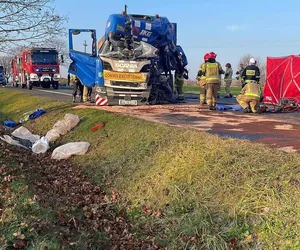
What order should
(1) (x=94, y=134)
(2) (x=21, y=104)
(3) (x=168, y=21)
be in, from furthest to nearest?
(2) (x=21, y=104)
(3) (x=168, y=21)
(1) (x=94, y=134)

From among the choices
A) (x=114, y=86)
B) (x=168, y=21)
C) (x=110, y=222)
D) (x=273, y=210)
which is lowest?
(x=110, y=222)

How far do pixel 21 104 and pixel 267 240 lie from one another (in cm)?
1696

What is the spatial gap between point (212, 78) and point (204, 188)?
764 centimetres

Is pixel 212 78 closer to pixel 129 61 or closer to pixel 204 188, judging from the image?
pixel 129 61

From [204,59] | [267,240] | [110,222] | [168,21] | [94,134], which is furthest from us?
[168,21]

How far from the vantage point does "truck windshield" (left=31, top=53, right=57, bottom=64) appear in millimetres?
31239

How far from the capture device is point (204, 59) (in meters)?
12.7

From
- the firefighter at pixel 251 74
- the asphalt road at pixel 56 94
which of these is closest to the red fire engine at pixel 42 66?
the asphalt road at pixel 56 94

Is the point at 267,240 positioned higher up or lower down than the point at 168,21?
lower down

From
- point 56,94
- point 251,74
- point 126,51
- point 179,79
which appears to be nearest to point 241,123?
point 251,74

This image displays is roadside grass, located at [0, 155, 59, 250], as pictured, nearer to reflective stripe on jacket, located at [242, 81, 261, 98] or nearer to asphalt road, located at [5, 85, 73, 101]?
reflective stripe on jacket, located at [242, 81, 261, 98]

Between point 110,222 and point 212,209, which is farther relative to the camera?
point 110,222

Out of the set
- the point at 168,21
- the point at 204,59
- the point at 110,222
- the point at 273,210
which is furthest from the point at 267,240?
the point at 168,21

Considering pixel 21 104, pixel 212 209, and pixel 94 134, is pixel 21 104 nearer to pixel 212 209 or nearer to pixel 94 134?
pixel 94 134
